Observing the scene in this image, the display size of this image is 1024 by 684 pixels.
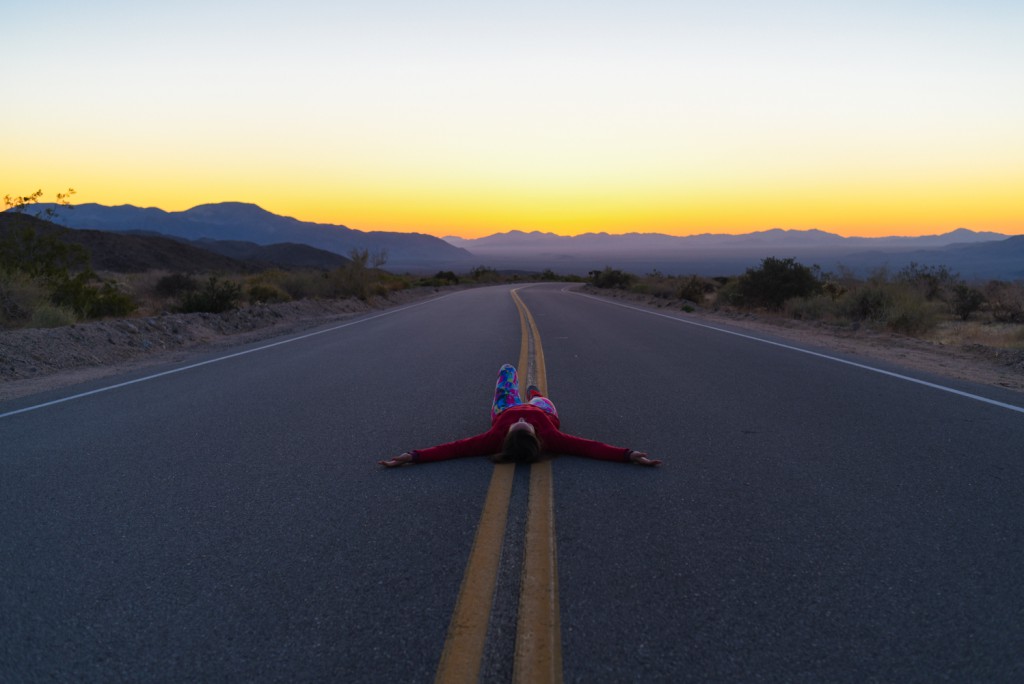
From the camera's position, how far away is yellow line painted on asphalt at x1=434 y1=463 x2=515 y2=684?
112 inches

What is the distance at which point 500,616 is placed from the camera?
10.6ft

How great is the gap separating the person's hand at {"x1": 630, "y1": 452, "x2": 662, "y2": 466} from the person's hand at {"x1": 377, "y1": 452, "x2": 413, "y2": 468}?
1753mm

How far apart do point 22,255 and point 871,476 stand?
71.1 ft

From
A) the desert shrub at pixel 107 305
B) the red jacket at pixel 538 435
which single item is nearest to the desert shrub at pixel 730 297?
the desert shrub at pixel 107 305

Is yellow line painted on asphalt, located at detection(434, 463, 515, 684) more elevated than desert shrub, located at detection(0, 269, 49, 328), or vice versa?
desert shrub, located at detection(0, 269, 49, 328)

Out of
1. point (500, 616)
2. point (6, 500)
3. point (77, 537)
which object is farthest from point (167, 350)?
point (500, 616)

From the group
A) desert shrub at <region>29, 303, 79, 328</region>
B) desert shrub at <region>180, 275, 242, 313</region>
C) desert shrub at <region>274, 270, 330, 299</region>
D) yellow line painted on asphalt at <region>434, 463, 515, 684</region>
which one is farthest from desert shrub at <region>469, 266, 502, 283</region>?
yellow line painted on asphalt at <region>434, 463, 515, 684</region>

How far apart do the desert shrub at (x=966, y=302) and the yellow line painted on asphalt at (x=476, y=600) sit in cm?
2629

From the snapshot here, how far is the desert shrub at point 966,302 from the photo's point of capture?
25.5m

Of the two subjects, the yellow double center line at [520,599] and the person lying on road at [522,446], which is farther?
the person lying on road at [522,446]

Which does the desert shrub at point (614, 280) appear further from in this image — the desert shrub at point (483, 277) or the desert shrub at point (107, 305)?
the desert shrub at point (107, 305)

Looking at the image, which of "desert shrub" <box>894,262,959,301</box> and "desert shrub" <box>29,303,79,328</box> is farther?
"desert shrub" <box>894,262,959,301</box>

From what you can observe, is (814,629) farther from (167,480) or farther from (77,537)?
(167,480)

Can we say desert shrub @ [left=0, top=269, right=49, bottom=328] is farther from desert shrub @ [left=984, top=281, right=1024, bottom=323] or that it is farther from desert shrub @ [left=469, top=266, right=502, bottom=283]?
desert shrub @ [left=469, top=266, right=502, bottom=283]
